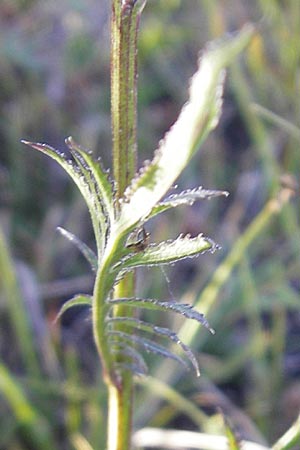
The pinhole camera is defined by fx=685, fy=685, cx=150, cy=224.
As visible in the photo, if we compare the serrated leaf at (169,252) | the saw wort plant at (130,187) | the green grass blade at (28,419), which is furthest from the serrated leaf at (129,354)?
the green grass blade at (28,419)

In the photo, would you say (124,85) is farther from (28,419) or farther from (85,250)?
(28,419)

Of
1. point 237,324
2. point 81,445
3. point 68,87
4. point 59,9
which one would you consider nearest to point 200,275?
point 237,324

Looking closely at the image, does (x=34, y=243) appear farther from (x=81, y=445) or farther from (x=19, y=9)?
(x=19, y=9)

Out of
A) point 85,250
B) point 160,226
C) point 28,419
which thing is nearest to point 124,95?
point 85,250

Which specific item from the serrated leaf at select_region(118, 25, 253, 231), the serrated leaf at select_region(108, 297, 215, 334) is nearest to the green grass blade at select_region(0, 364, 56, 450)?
the serrated leaf at select_region(108, 297, 215, 334)

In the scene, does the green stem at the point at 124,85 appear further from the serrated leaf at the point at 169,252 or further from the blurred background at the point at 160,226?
the blurred background at the point at 160,226

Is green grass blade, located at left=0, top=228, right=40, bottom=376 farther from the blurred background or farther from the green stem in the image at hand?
the green stem
